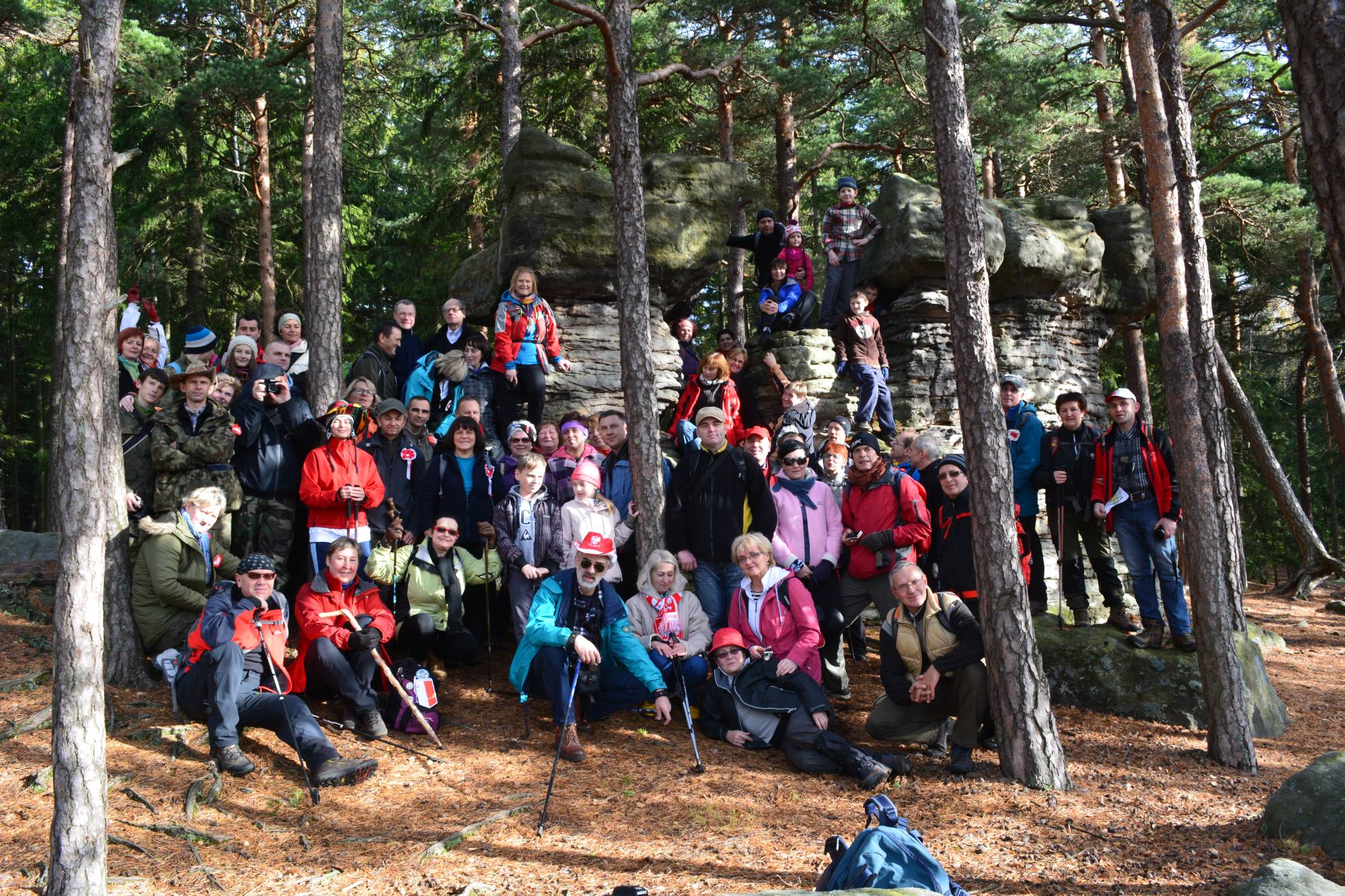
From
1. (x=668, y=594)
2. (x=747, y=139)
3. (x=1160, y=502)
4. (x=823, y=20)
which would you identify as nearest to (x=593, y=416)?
(x=668, y=594)

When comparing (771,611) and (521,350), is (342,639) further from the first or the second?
(521,350)

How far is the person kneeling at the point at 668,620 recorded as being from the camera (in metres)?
7.23

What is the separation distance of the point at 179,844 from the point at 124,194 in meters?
15.4

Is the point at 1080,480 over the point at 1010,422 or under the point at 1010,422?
under

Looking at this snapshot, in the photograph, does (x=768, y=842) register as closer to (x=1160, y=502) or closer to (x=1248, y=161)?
(x=1160, y=502)

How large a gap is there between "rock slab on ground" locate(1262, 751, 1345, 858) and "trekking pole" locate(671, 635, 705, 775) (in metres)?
3.45

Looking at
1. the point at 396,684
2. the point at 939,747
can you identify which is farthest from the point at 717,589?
the point at 396,684

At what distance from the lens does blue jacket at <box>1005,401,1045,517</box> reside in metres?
8.95

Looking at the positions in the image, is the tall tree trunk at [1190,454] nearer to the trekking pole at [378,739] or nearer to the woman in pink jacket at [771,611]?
the woman in pink jacket at [771,611]

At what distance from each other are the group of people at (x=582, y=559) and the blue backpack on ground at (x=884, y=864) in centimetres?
199

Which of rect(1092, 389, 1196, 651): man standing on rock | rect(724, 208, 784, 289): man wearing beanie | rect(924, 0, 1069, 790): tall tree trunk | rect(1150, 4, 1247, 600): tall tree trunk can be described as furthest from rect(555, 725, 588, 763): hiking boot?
rect(724, 208, 784, 289): man wearing beanie

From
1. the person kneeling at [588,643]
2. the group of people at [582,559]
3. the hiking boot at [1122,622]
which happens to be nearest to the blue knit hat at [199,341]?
the group of people at [582,559]

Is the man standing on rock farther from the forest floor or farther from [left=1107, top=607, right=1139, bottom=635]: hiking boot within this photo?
the forest floor

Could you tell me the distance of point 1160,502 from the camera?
7836 millimetres
